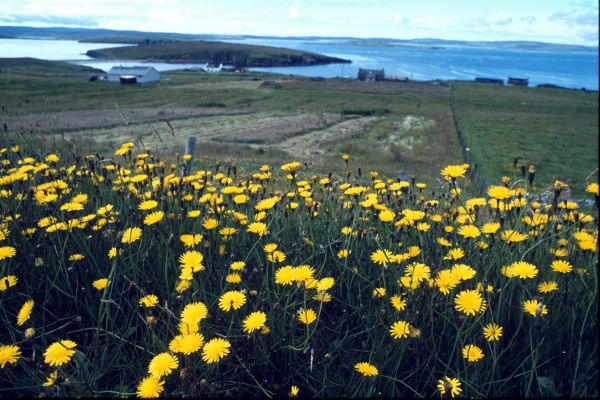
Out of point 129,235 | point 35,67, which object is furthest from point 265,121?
point 35,67

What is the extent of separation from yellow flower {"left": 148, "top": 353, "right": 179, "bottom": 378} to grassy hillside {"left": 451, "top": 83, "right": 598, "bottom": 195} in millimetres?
5495

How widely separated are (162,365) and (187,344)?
0.13 meters

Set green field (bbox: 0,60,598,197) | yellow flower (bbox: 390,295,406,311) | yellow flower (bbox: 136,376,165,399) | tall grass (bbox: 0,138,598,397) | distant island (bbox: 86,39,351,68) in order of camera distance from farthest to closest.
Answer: distant island (bbox: 86,39,351,68) → green field (bbox: 0,60,598,197) → yellow flower (bbox: 390,295,406,311) → tall grass (bbox: 0,138,598,397) → yellow flower (bbox: 136,376,165,399)

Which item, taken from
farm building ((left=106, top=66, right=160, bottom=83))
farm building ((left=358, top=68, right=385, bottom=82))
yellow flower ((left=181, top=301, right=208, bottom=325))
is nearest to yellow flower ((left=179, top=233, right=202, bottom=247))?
yellow flower ((left=181, top=301, right=208, bottom=325))

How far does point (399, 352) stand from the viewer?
6.26ft

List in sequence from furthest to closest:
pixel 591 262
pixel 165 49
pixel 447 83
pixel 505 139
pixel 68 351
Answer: pixel 165 49, pixel 447 83, pixel 505 139, pixel 591 262, pixel 68 351

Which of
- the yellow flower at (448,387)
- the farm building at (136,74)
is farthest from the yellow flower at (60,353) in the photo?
the farm building at (136,74)

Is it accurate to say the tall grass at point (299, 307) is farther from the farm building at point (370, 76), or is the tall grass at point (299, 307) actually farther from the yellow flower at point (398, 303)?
the farm building at point (370, 76)

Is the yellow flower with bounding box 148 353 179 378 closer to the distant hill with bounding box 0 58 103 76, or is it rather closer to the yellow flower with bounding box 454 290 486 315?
the yellow flower with bounding box 454 290 486 315

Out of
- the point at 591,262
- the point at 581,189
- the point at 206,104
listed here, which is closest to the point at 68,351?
the point at 591,262

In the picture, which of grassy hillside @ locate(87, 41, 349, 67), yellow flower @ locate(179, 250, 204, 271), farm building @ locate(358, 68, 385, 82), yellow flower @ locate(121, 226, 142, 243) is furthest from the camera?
grassy hillside @ locate(87, 41, 349, 67)

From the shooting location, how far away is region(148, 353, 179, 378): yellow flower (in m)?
1.75

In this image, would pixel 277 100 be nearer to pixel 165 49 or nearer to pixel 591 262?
pixel 591 262

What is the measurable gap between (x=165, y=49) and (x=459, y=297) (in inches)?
7488
